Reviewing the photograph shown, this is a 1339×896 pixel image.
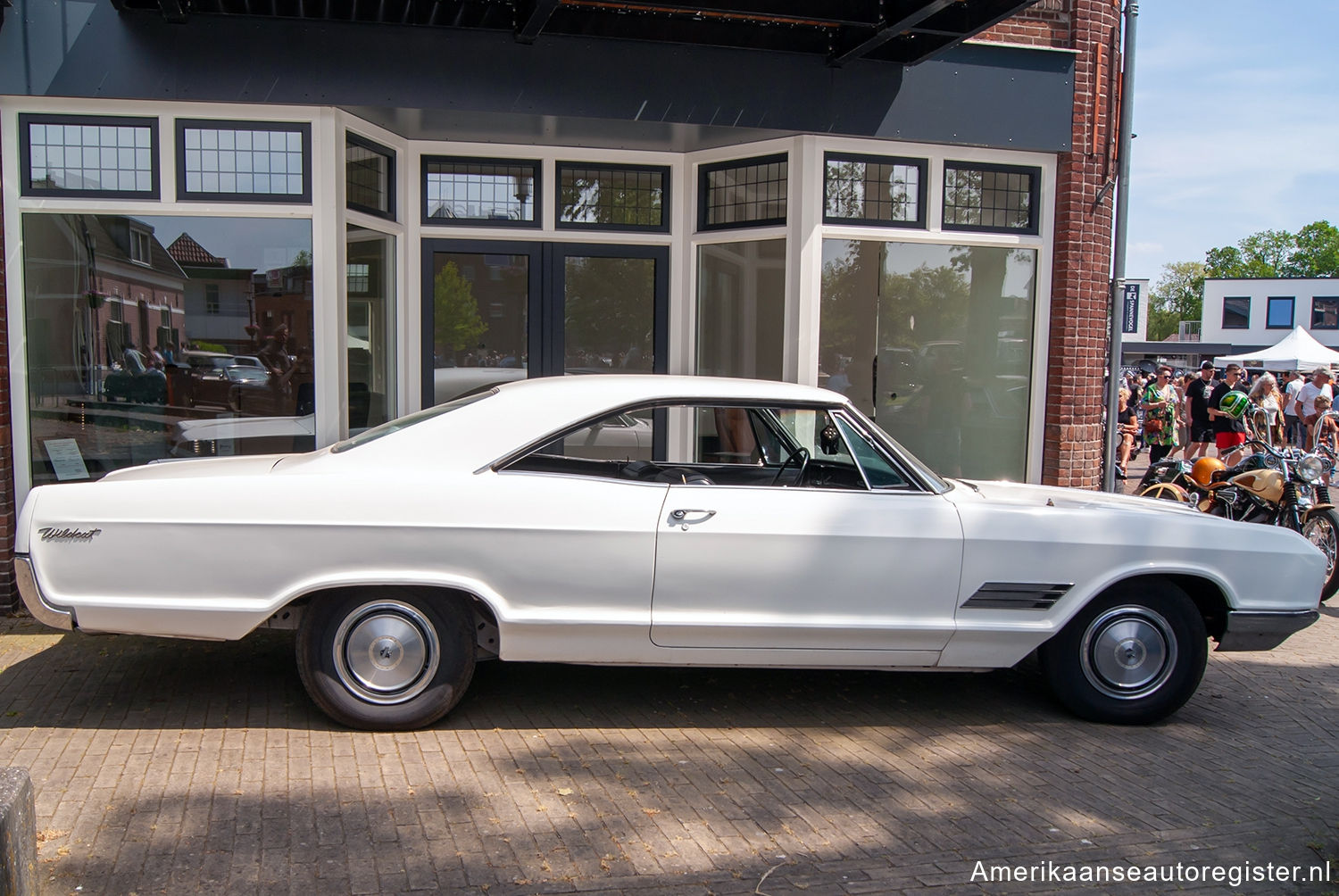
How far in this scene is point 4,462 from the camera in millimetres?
6848

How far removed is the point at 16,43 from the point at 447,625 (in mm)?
4912

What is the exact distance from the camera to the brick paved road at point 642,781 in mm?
3523

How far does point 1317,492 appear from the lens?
30.7 ft

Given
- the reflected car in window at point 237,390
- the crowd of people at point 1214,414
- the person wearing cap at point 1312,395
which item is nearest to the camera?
the reflected car in window at point 237,390

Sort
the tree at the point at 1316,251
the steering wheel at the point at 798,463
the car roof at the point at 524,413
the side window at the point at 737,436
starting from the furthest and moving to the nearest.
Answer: the tree at the point at 1316,251, the side window at the point at 737,436, the steering wheel at the point at 798,463, the car roof at the point at 524,413

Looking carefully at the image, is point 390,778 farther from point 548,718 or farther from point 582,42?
point 582,42

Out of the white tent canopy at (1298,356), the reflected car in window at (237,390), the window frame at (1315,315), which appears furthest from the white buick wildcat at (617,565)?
the window frame at (1315,315)

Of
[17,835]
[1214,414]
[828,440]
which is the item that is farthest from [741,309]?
[1214,414]

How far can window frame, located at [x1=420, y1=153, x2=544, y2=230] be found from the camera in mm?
8445

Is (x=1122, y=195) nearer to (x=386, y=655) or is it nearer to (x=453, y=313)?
(x=453, y=313)

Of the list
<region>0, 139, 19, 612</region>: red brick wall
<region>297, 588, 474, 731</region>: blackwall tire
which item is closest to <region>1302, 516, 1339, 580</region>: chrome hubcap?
<region>297, 588, 474, 731</region>: blackwall tire

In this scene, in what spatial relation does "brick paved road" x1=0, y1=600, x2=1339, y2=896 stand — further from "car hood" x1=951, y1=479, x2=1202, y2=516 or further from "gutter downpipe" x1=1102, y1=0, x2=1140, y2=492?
"gutter downpipe" x1=1102, y1=0, x2=1140, y2=492

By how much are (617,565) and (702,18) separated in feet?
14.7

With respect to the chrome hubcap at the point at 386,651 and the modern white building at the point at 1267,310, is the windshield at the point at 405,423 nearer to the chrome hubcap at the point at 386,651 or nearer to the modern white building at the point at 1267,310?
the chrome hubcap at the point at 386,651
